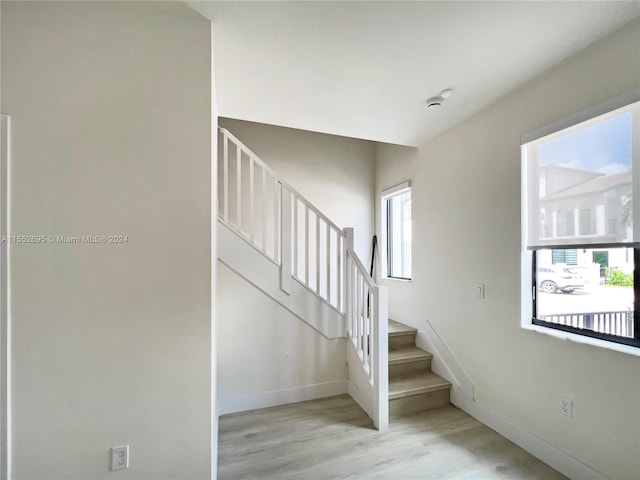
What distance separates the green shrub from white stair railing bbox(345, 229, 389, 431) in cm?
133

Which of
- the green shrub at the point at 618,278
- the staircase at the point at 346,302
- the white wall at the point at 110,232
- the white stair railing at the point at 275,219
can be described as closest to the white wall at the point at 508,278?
the green shrub at the point at 618,278

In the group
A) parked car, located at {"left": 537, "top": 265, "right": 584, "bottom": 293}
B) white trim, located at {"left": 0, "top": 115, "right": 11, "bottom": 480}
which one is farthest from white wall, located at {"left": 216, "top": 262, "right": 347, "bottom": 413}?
parked car, located at {"left": 537, "top": 265, "right": 584, "bottom": 293}

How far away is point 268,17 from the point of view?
1.51m

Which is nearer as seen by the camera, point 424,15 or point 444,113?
point 424,15

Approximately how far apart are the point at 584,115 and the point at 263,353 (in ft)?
9.48

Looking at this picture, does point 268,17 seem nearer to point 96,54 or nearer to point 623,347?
point 96,54

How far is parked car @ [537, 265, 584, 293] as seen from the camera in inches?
75.5

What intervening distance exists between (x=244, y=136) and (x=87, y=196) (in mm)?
2479

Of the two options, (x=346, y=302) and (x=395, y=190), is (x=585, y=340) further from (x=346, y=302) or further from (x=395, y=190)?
(x=395, y=190)

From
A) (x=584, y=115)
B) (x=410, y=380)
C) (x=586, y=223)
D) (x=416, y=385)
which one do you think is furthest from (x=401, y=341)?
(x=584, y=115)

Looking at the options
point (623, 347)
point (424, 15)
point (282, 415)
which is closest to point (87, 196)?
point (424, 15)

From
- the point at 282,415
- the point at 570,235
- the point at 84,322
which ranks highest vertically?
the point at 570,235

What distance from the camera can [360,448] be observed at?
2098 millimetres

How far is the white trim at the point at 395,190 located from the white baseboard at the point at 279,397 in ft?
7.41
